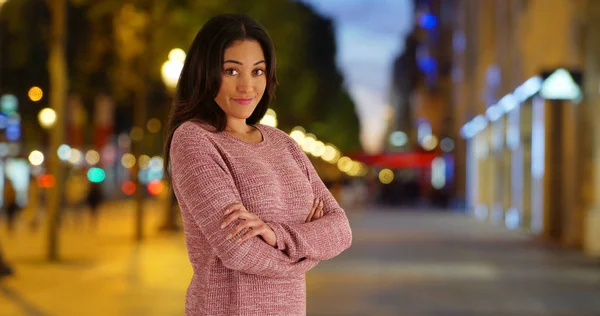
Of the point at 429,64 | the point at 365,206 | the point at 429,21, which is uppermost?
the point at 429,21

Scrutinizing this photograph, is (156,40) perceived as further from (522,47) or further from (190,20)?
(522,47)

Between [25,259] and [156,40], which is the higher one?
[156,40]

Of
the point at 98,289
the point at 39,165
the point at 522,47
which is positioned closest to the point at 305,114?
the point at 39,165

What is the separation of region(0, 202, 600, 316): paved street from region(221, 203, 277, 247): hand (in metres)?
9.08

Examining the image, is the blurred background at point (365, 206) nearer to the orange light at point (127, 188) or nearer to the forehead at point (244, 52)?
the forehead at point (244, 52)

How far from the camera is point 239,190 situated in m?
3.41

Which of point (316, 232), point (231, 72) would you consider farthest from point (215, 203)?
point (231, 72)

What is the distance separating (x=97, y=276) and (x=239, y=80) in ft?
46.4

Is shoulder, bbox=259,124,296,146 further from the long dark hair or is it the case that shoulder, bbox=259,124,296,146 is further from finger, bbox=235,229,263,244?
finger, bbox=235,229,263,244

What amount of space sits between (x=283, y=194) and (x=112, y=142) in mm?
64203

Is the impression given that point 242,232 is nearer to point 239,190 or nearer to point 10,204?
point 239,190

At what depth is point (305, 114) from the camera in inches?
3100

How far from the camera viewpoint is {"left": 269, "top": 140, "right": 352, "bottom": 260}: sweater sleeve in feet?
11.2

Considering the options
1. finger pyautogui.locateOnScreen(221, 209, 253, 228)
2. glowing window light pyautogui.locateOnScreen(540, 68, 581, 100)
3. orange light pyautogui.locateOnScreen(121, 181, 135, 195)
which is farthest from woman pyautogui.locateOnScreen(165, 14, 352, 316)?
orange light pyautogui.locateOnScreen(121, 181, 135, 195)
